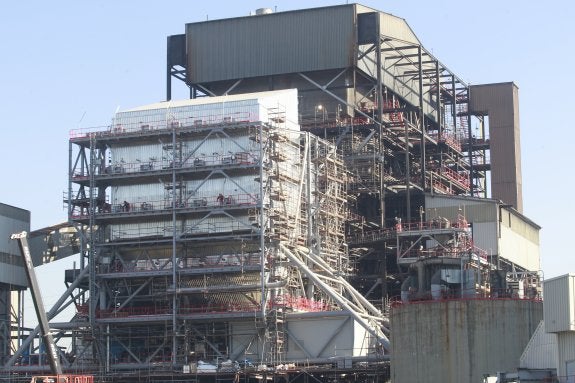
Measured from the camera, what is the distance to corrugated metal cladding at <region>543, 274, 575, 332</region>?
246 ft

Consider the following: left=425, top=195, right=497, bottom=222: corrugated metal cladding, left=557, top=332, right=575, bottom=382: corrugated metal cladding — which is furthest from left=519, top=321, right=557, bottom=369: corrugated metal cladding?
left=425, top=195, right=497, bottom=222: corrugated metal cladding

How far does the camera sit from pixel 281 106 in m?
119

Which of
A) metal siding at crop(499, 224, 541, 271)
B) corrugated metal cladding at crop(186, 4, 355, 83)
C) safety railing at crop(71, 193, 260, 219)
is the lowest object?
metal siding at crop(499, 224, 541, 271)

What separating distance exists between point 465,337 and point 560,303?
13.3 meters

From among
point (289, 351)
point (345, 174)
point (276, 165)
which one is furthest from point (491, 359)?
point (345, 174)

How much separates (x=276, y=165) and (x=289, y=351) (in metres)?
15.4

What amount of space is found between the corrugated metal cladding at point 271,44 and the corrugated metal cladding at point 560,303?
56597 millimetres

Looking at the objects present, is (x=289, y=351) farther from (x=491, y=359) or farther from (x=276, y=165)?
(x=491, y=359)

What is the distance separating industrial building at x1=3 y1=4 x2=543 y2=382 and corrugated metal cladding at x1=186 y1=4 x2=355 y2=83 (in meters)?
0.14

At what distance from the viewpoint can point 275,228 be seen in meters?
112

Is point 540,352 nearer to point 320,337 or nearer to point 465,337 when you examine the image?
point 465,337

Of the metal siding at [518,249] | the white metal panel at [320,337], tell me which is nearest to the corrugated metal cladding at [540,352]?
the white metal panel at [320,337]

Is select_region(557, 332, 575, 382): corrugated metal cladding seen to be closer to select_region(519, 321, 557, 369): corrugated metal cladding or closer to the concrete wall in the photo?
select_region(519, 321, 557, 369): corrugated metal cladding

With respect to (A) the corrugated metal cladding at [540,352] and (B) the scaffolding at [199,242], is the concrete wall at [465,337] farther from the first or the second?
(B) the scaffolding at [199,242]
